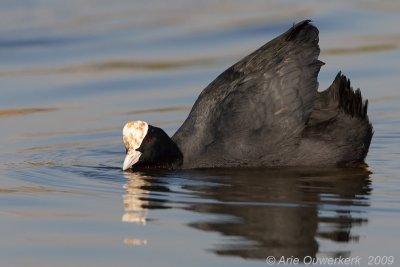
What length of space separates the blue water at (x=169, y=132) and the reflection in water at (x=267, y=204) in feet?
0.05

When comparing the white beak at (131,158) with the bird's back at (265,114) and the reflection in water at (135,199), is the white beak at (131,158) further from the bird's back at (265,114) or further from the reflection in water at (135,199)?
the bird's back at (265,114)

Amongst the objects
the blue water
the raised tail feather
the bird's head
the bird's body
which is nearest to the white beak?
the bird's head

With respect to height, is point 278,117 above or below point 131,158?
above

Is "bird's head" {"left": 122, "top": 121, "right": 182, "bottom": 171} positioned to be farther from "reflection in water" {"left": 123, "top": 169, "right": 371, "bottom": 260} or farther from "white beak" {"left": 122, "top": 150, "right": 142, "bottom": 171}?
"reflection in water" {"left": 123, "top": 169, "right": 371, "bottom": 260}

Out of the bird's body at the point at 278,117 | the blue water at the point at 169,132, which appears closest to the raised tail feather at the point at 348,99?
the bird's body at the point at 278,117

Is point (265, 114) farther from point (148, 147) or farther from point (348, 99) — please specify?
point (148, 147)

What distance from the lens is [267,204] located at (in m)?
8.32

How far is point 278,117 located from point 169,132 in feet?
5.99

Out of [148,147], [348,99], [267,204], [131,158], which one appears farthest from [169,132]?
[267,204]

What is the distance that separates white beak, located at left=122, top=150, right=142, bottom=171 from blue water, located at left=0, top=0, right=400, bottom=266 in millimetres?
107

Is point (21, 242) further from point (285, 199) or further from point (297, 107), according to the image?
Answer: point (297, 107)

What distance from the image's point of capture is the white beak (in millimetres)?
9812

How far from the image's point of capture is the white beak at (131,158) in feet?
32.2

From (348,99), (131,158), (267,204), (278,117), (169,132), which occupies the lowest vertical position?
(267,204)
